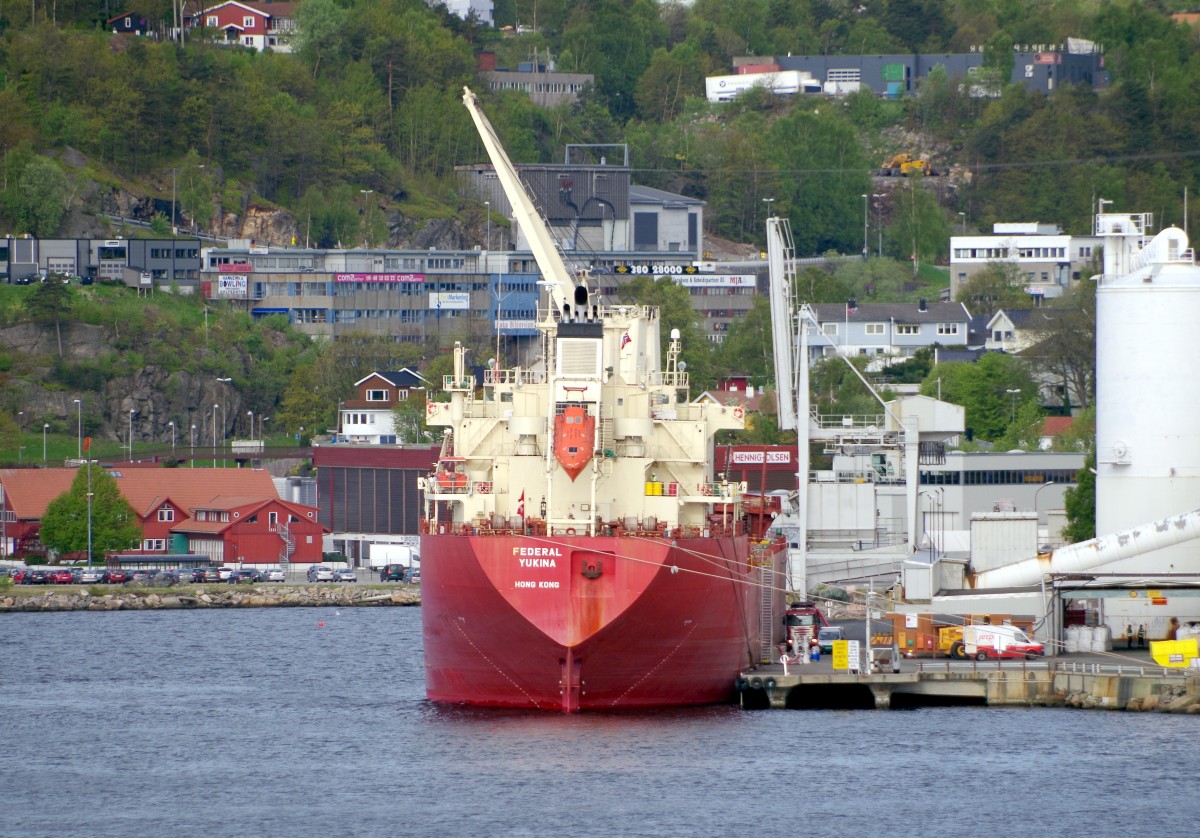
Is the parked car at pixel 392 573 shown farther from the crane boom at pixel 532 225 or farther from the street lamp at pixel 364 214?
the street lamp at pixel 364 214

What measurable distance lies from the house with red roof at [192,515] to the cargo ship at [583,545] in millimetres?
55356

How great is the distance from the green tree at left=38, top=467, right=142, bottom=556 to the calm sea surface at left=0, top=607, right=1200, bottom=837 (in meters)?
46.5

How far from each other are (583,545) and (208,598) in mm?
53453

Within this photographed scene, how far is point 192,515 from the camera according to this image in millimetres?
118125

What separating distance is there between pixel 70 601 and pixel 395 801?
56366mm

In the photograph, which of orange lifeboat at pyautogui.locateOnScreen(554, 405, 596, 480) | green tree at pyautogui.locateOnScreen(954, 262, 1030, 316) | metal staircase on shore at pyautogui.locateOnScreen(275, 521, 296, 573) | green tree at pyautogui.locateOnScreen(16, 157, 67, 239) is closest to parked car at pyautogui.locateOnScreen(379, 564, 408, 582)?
metal staircase on shore at pyautogui.locateOnScreen(275, 521, 296, 573)

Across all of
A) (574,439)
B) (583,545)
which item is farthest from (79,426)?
(583,545)

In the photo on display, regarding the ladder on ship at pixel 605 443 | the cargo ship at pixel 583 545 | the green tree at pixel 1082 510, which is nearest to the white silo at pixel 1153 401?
the cargo ship at pixel 583 545

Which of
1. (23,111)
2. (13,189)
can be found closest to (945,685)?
(13,189)

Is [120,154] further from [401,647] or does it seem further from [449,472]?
[449,472]

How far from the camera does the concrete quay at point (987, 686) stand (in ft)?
189

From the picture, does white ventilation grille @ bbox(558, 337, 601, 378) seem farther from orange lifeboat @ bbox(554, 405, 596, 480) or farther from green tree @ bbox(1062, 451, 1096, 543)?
green tree @ bbox(1062, 451, 1096, 543)

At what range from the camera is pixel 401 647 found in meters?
81.8

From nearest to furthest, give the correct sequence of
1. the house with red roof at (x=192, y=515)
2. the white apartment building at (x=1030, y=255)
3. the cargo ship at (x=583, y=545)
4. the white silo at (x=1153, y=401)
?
the cargo ship at (x=583, y=545), the white silo at (x=1153, y=401), the house with red roof at (x=192, y=515), the white apartment building at (x=1030, y=255)
